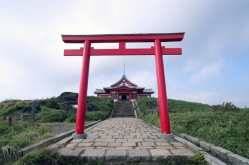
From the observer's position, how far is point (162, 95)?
5492 mm

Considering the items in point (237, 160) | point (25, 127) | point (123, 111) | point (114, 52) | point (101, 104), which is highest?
point (114, 52)

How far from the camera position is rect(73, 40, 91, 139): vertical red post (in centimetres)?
520

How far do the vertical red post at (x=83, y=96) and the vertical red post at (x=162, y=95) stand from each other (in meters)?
2.54

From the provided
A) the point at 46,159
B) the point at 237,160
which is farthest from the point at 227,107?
the point at 46,159

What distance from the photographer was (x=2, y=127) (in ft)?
22.1

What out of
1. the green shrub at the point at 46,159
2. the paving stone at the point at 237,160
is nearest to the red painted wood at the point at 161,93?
the paving stone at the point at 237,160

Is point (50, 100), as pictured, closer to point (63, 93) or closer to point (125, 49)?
point (63, 93)

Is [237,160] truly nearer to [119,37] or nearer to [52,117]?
[119,37]

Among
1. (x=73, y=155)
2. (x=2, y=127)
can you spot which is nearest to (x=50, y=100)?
(x=2, y=127)

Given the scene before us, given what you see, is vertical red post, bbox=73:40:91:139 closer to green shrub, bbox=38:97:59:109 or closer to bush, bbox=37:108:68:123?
bush, bbox=37:108:68:123

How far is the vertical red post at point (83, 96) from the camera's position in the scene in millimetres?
5198

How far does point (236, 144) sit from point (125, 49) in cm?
441

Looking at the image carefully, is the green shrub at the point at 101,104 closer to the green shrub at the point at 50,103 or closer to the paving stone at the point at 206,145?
the green shrub at the point at 50,103

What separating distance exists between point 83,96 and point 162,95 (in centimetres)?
268
